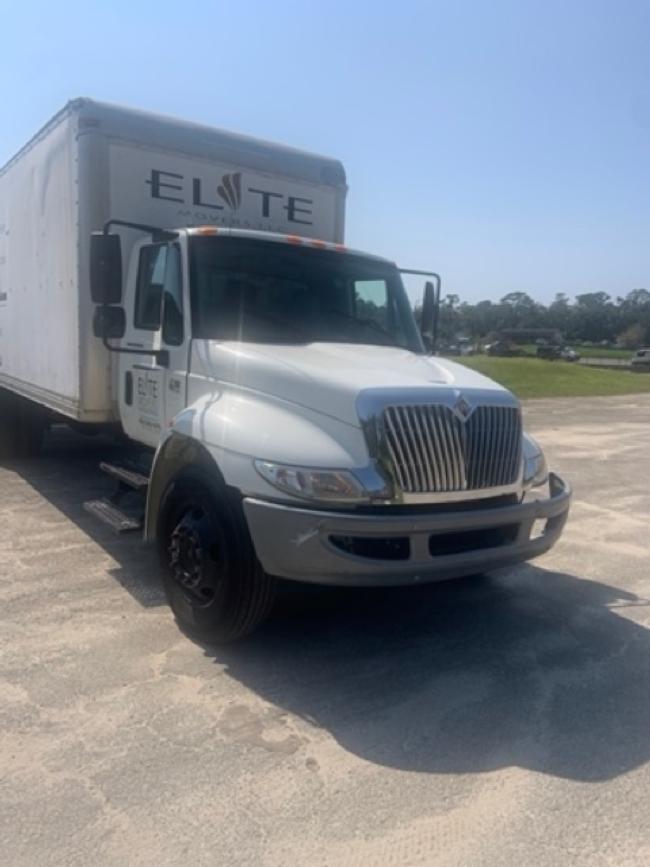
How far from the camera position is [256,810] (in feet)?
9.66

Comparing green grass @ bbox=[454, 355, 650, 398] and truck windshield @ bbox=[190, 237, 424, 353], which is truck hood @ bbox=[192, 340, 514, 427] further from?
green grass @ bbox=[454, 355, 650, 398]

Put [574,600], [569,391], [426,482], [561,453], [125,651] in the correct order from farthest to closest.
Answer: [569,391] → [561,453] → [574,600] → [125,651] → [426,482]

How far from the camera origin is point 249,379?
4.52 m

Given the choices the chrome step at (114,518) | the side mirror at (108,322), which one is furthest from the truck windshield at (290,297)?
the chrome step at (114,518)

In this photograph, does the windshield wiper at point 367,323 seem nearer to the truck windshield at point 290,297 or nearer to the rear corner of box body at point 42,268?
the truck windshield at point 290,297

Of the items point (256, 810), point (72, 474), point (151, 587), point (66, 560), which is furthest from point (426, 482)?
point (72, 474)

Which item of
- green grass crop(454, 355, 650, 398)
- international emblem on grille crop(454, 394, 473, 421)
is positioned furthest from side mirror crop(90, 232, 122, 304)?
green grass crop(454, 355, 650, 398)

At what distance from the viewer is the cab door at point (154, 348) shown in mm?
5172

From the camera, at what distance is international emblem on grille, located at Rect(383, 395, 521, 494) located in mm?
4004

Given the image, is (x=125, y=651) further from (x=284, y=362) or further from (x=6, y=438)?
(x=6, y=438)

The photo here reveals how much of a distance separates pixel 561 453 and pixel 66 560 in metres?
8.97

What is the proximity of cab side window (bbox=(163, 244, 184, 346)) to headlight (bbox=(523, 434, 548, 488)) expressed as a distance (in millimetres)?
2402

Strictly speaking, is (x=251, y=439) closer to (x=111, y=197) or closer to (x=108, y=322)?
(x=108, y=322)

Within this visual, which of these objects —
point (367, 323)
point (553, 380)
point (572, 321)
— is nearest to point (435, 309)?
point (367, 323)
